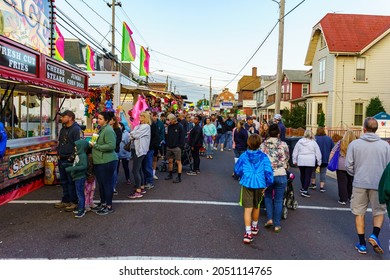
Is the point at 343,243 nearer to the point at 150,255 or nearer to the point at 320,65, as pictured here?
the point at 150,255

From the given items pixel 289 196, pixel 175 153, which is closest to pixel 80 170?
pixel 175 153

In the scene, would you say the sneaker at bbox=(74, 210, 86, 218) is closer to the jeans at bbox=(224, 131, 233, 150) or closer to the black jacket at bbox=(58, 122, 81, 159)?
the black jacket at bbox=(58, 122, 81, 159)

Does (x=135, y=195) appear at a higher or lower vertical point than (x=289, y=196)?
lower

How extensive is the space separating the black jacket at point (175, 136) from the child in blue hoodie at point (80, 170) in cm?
339

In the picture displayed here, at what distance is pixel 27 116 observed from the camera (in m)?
8.66

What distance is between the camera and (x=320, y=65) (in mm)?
28203

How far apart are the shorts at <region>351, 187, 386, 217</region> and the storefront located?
5.91 meters

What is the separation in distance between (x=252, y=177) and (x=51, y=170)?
5681 mm

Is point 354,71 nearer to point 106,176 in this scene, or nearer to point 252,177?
point 252,177

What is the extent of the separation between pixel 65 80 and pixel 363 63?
75.3 ft

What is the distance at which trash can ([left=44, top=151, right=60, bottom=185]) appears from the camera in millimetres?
8734

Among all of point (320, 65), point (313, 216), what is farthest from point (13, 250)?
point (320, 65)

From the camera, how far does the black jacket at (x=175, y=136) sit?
9344 mm

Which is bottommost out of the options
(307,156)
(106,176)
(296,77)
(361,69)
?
(106,176)
